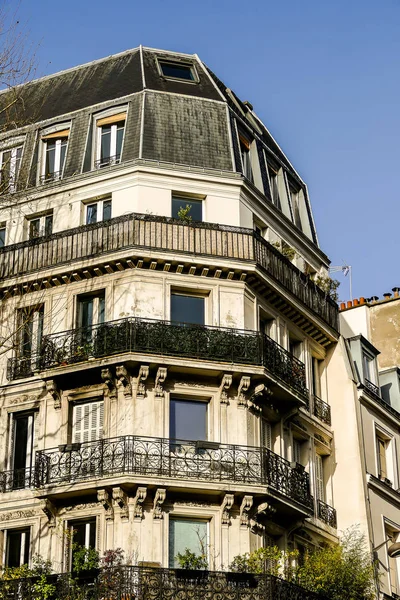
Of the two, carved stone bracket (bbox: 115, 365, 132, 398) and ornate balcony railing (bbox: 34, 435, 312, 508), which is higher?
carved stone bracket (bbox: 115, 365, 132, 398)

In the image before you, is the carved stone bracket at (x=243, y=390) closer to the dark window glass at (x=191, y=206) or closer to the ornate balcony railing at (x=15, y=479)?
the dark window glass at (x=191, y=206)

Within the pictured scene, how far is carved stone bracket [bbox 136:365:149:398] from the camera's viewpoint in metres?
28.9

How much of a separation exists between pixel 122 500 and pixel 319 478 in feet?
25.7

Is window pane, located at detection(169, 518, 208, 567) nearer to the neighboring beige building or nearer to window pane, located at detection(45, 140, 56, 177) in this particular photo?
the neighboring beige building

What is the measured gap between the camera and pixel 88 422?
1171 inches

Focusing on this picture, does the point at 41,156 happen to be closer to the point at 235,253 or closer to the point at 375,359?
the point at 235,253

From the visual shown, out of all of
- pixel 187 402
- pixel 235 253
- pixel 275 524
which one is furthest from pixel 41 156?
pixel 275 524

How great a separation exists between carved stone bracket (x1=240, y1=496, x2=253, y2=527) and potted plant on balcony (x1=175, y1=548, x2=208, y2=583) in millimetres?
1260

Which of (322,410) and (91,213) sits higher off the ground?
(91,213)

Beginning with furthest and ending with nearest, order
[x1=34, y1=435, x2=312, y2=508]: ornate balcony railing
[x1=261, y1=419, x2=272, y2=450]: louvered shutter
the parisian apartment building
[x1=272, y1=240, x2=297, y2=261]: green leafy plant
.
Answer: [x1=272, y1=240, x2=297, y2=261]: green leafy plant
[x1=261, y1=419, x2=272, y2=450]: louvered shutter
the parisian apartment building
[x1=34, y1=435, x2=312, y2=508]: ornate balcony railing

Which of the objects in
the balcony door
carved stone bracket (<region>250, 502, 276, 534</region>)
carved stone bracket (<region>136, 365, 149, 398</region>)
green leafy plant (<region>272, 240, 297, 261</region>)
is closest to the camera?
carved stone bracket (<region>250, 502, 276, 534</region>)

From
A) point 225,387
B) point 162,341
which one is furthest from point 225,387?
point 162,341

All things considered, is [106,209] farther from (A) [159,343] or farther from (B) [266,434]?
(B) [266,434]

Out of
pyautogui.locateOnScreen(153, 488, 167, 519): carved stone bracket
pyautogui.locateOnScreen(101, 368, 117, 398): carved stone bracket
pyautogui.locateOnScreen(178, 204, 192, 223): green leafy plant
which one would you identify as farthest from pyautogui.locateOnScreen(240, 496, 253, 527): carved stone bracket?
pyautogui.locateOnScreen(178, 204, 192, 223): green leafy plant
